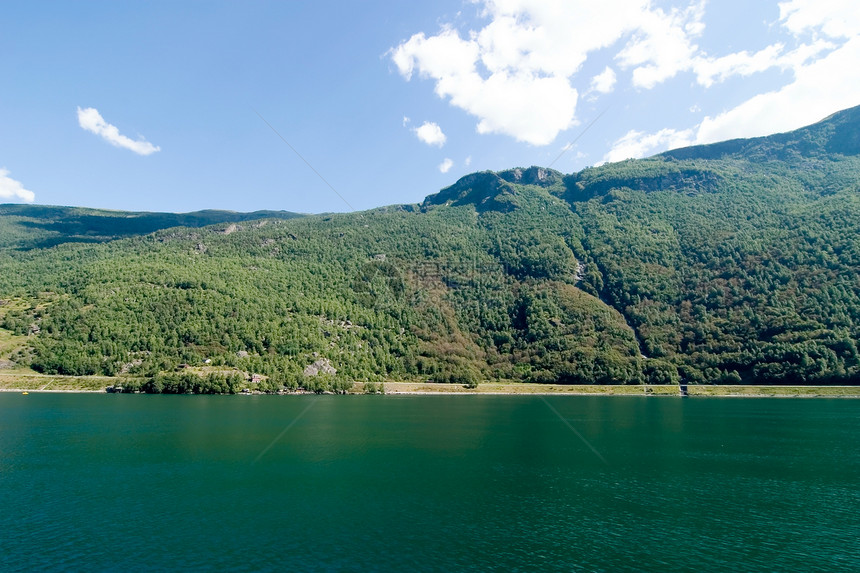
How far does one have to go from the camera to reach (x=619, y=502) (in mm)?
47656

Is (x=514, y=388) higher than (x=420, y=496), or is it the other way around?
(x=514, y=388)

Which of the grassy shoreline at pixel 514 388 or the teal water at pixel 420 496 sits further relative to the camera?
the grassy shoreline at pixel 514 388

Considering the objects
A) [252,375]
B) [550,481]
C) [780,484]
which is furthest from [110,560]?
[252,375]

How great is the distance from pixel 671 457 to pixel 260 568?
57370 mm

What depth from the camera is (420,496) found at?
160 feet

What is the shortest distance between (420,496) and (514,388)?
454 ft

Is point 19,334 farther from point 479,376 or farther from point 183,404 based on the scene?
point 479,376

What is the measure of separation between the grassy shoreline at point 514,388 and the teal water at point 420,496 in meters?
74.1

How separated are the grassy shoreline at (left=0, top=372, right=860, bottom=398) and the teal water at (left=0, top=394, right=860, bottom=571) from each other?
74109mm

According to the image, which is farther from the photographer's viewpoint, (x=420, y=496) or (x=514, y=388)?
(x=514, y=388)

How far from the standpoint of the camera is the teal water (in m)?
34.8

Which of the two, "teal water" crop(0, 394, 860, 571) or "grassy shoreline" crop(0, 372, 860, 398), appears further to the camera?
"grassy shoreline" crop(0, 372, 860, 398)

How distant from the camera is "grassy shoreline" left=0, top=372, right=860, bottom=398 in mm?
158125

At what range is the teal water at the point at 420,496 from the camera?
34844 millimetres
